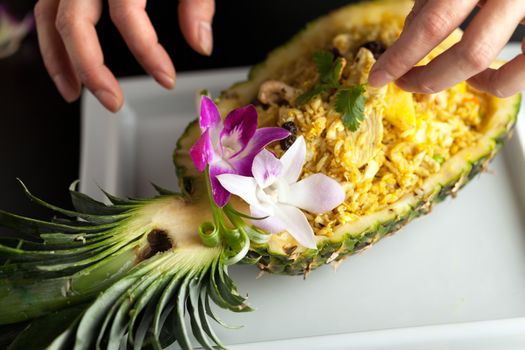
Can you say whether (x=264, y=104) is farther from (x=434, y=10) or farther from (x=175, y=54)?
(x=175, y=54)

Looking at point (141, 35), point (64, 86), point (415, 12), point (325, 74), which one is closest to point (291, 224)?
point (325, 74)

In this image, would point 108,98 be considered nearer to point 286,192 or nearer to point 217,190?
point 217,190

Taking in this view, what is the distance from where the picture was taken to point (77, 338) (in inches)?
46.5

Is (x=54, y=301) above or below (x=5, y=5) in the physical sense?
below

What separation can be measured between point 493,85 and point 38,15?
1202 millimetres

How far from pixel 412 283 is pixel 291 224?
451mm

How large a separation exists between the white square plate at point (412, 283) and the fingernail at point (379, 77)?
20.3 inches

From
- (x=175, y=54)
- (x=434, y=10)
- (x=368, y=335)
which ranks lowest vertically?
(x=368, y=335)

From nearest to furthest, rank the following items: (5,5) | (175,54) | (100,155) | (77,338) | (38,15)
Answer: (77,338)
(38,15)
(100,155)
(175,54)
(5,5)

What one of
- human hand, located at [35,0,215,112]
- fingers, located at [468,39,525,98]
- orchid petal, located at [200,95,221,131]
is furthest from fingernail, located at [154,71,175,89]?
fingers, located at [468,39,525,98]

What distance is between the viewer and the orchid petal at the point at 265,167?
1.33 m

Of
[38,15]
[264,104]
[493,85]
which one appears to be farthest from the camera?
[38,15]

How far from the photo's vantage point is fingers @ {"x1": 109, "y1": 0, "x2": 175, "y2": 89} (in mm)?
1562

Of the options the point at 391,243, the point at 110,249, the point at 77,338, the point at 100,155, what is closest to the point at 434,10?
the point at 391,243
